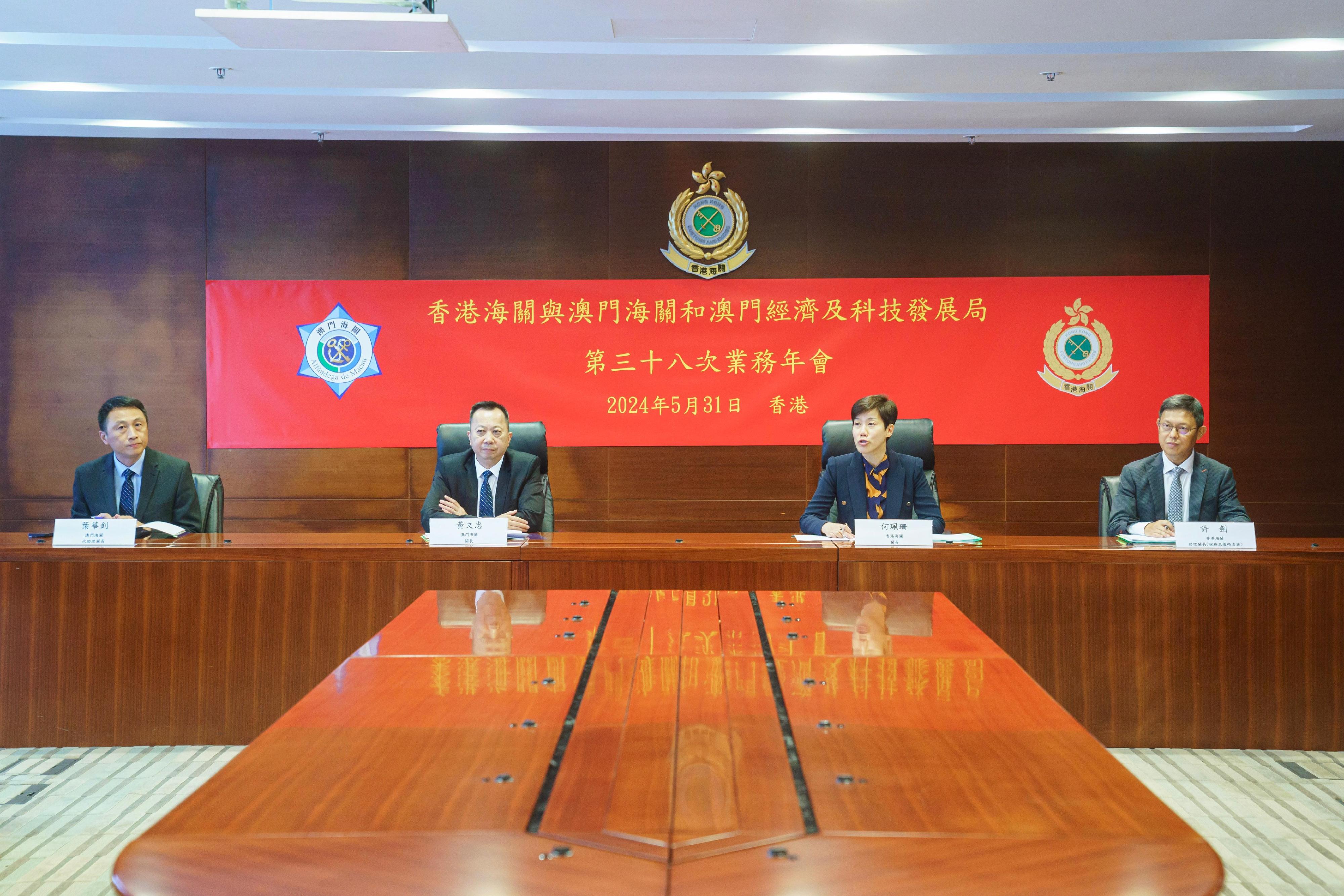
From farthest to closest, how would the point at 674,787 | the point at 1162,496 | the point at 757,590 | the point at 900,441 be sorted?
the point at 900,441 → the point at 1162,496 → the point at 757,590 → the point at 674,787

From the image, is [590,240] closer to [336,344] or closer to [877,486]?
[336,344]

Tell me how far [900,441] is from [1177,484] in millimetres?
998

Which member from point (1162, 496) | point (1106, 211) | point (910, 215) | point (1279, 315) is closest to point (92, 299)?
point (910, 215)

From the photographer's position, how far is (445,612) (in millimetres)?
2006

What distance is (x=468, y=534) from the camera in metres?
2.84

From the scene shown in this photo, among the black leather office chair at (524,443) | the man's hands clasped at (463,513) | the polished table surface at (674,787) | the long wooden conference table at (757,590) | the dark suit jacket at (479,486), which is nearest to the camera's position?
the polished table surface at (674,787)

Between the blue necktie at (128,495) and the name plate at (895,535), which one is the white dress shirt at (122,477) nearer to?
the blue necktie at (128,495)

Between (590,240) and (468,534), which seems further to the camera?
(590,240)

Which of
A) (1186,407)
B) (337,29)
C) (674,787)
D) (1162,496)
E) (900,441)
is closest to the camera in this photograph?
(674,787)

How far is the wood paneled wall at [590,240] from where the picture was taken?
470cm

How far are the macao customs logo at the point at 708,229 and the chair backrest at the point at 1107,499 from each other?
6.84ft

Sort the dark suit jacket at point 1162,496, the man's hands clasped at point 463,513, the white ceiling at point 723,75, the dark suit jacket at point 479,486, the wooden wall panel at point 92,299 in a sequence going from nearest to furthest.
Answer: the man's hands clasped at point 463,513, the dark suit jacket at point 1162,496, the white ceiling at point 723,75, the dark suit jacket at point 479,486, the wooden wall panel at point 92,299

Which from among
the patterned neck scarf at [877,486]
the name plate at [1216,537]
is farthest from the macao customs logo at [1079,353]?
the name plate at [1216,537]

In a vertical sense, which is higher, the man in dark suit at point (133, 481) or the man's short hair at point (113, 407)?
the man's short hair at point (113, 407)
